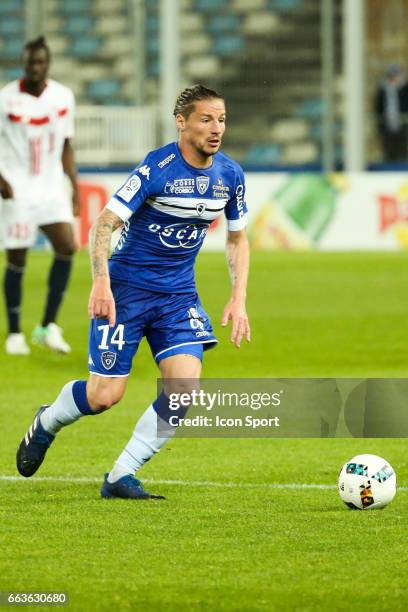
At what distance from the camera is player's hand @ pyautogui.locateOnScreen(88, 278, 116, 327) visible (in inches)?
244

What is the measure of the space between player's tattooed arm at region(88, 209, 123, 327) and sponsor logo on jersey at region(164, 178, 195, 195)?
0.27m

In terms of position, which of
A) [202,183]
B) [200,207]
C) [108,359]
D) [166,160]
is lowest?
[108,359]

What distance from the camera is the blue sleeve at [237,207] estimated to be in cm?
672

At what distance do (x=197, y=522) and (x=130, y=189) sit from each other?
57.2 inches

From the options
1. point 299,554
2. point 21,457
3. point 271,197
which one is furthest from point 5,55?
point 299,554

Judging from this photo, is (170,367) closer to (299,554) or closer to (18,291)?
(299,554)

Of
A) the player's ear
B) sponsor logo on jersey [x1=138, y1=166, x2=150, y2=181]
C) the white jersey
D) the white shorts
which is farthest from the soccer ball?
the white jersey

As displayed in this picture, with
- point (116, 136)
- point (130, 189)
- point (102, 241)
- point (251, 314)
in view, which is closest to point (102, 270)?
point (102, 241)

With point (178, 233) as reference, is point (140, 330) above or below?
below

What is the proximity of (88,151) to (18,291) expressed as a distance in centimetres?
1366

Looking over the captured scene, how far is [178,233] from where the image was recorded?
21.8 feet

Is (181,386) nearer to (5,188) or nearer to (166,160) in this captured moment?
(166,160)

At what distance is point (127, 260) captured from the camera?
668cm

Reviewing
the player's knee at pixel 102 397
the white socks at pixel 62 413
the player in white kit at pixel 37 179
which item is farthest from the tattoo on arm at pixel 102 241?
the player in white kit at pixel 37 179
